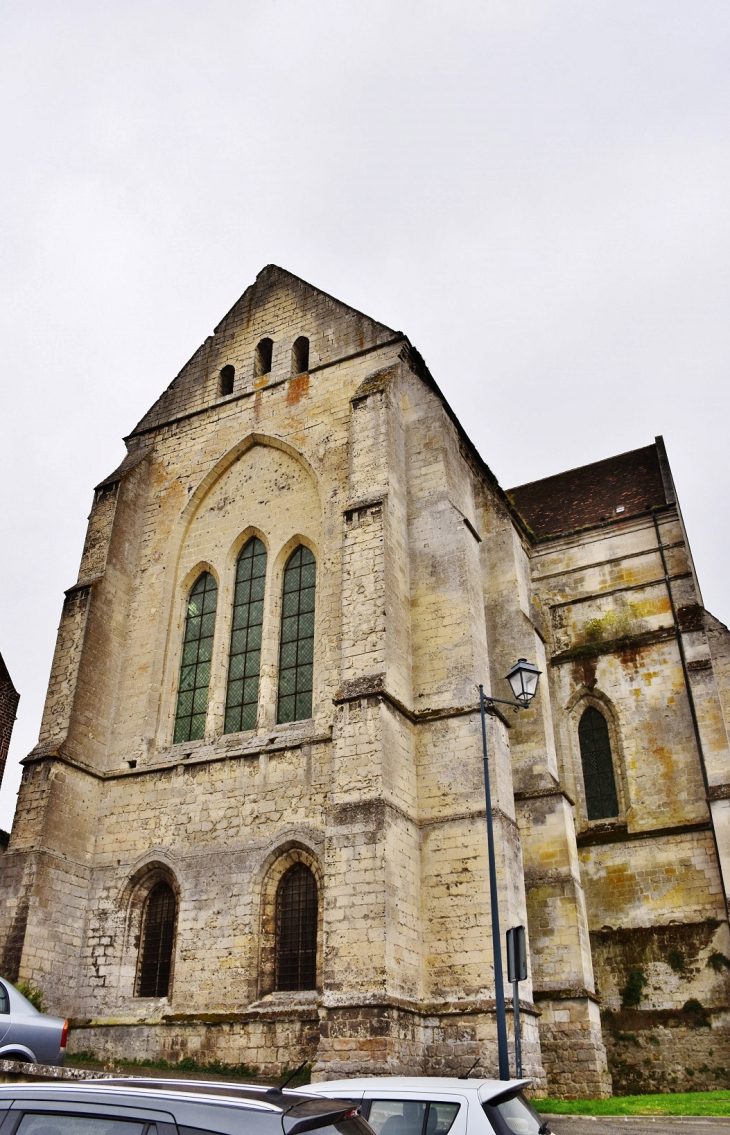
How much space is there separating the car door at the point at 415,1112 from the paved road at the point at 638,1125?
4315 millimetres

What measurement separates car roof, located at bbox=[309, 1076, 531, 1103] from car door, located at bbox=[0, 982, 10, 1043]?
3.51m

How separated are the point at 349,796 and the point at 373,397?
733 centimetres

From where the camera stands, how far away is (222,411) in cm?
1933

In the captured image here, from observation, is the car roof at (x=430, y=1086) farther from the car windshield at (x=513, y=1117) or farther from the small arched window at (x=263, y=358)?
the small arched window at (x=263, y=358)

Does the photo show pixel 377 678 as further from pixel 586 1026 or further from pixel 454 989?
pixel 586 1026

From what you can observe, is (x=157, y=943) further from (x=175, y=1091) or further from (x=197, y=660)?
(x=175, y=1091)

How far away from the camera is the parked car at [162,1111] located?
3.08m

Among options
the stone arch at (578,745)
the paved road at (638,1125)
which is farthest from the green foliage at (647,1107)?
the stone arch at (578,745)

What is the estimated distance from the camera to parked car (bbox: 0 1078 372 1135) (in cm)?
308

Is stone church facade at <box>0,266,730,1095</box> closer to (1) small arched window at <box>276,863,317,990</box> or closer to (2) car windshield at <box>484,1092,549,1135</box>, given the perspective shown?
(1) small arched window at <box>276,863,317,990</box>

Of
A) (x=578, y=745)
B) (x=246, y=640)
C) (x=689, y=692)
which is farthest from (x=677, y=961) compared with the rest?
(x=246, y=640)

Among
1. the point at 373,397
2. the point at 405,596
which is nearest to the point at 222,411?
the point at 373,397

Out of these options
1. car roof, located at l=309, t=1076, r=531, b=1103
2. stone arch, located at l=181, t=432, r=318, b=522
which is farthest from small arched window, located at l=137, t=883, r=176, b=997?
car roof, located at l=309, t=1076, r=531, b=1103

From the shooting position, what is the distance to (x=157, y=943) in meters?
14.5
